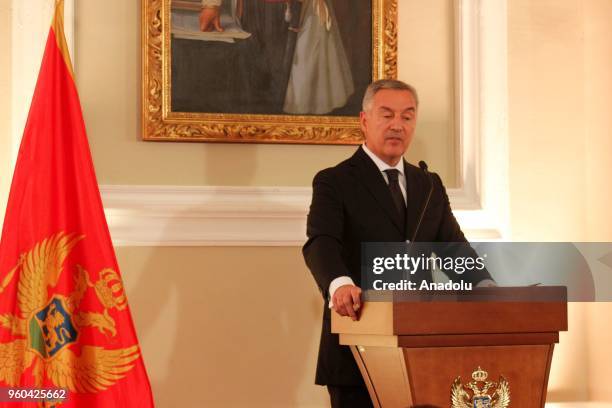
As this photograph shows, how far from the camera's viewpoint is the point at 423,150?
188 inches

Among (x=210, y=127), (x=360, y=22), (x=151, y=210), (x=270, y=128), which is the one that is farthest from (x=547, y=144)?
(x=151, y=210)

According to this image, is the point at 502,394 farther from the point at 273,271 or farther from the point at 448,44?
the point at 448,44

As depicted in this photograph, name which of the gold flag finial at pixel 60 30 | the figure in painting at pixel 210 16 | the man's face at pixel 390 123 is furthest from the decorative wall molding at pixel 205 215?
the man's face at pixel 390 123

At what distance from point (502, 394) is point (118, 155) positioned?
7.79 feet

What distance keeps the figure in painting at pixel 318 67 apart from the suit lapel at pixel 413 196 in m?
1.04

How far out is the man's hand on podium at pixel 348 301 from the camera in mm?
2846

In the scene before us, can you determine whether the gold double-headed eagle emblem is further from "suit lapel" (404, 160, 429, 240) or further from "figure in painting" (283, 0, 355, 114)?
"figure in painting" (283, 0, 355, 114)

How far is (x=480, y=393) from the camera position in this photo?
2746mm

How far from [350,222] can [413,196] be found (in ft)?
0.98

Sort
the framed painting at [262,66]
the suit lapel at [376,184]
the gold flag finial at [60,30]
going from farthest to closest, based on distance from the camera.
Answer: the framed painting at [262,66]
the gold flag finial at [60,30]
the suit lapel at [376,184]

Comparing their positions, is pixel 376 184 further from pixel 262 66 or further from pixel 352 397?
pixel 262 66

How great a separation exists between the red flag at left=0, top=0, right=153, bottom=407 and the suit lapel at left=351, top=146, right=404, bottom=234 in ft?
3.69

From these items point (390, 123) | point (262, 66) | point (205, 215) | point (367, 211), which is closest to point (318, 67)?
point (262, 66)

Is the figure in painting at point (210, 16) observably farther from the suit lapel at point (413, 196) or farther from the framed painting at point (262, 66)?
the suit lapel at point (413, 196)
